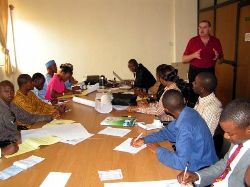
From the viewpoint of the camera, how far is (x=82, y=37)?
21.1 ft

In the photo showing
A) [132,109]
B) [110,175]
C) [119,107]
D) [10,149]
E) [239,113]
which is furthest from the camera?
[119,107]

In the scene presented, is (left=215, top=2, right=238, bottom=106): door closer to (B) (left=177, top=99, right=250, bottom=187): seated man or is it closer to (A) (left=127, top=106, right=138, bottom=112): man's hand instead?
(A) (left=127, top=106, right=138, bottom=112): man's hand

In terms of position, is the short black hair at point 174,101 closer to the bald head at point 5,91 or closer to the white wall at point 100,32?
the bald head at point 5,91

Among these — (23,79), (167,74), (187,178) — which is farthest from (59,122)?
(187,178)

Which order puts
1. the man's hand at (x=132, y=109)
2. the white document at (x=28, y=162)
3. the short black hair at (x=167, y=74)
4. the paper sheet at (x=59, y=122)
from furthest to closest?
the man's hand at (x=132, y=109) → the short black hair at (x=167, y=74) → the paper sheet at (x=59, y=122) → the white document at (x=28, y=162)

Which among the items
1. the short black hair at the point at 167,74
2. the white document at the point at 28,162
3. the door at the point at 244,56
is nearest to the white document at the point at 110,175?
the white document at the point at 28,162

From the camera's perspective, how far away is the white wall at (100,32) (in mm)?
6258

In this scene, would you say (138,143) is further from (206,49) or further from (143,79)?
(143,79)

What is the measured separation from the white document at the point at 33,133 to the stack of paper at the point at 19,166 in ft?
1.24

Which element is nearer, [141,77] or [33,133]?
[33,133]

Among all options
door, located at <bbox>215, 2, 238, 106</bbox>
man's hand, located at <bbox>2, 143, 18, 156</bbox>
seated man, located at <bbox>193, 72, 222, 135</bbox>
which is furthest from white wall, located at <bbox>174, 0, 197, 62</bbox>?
man's hand, located at <bbox>2, 143, 18, 156</bbox>

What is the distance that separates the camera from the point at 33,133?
2383 millimetres

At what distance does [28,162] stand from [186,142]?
104 centimetres

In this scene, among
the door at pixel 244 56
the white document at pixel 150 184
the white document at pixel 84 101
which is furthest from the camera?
the door at pixel 244 56
